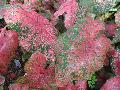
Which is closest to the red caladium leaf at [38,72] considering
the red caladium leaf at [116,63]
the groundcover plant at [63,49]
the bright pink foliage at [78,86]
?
the groundcover plant at [63,49]

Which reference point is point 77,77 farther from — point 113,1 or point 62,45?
point 113,1

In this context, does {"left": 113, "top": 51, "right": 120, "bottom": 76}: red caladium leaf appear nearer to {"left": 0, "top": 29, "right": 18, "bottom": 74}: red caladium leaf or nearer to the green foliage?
the green foliage

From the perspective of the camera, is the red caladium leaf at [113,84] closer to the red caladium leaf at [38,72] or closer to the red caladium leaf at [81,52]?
the red caladium leaf at [81,52]

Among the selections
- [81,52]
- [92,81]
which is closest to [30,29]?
[81,52]

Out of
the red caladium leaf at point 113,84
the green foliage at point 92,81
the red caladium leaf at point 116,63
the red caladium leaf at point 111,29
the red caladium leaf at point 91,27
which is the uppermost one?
the red caladium leaf at point 91,27

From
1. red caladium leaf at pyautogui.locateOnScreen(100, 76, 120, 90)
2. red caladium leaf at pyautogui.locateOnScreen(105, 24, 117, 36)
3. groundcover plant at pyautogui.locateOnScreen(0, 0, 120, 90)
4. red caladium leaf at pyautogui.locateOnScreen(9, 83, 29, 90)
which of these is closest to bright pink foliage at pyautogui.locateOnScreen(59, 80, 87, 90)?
groundcover plant at pyautogui.locateOnScreen(0, 0, 120, 90)

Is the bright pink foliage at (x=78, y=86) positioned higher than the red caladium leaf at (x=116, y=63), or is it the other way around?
the red caladium leaf at (x=116, y=63)

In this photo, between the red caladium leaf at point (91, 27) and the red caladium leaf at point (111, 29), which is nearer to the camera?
the red caladium leaf at point (91, 27)
